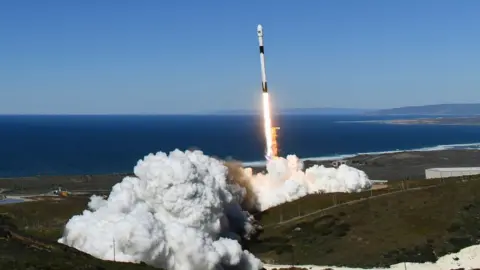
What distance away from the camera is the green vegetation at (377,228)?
78.1m

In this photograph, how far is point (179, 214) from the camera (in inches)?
3278

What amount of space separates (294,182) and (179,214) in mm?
35912

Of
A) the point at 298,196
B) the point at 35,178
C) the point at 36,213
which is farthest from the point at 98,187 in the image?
the point at 298,196

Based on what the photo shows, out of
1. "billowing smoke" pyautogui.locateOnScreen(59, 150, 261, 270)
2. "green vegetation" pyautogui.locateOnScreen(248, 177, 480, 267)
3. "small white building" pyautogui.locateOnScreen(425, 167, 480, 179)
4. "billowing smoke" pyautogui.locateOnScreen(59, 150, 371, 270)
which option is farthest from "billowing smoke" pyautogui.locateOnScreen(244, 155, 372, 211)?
"small white building" pyautogui.locateOnScreen(425, 167, 480, 179)

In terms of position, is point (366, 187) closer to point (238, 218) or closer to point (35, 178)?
point (238, 218)

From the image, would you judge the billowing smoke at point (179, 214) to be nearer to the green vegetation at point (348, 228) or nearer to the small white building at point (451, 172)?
the green vegetation at point (348, 228)

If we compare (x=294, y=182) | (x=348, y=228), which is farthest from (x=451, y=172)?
(x=348, y=228)

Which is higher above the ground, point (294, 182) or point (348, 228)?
point (294, 182)

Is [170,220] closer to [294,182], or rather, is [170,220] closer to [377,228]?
[377,228]

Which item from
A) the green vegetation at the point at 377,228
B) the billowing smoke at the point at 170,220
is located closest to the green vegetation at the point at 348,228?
the green vegetation at the point at 377,228

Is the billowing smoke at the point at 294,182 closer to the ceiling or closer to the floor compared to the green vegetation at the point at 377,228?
closer to the ceiling

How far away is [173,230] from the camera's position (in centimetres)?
7444

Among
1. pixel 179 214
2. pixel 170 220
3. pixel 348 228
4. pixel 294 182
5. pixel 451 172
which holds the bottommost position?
pixel 451 172

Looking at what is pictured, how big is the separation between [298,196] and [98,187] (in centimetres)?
7918
